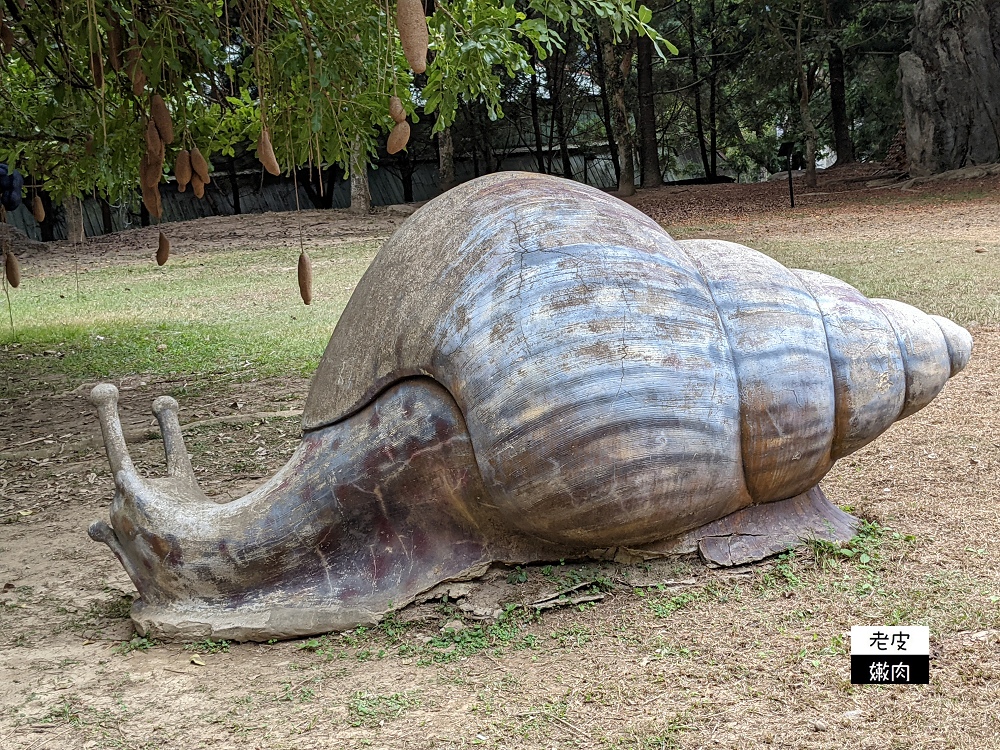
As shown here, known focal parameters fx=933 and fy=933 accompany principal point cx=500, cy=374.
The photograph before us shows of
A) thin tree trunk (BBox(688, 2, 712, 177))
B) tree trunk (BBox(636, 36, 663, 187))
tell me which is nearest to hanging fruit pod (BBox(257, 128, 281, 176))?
tree trunk (BBox(636, 36, 663, 187))

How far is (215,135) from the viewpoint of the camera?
598 centimetres

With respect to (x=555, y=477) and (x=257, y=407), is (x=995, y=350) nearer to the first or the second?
(x=555, y=477)

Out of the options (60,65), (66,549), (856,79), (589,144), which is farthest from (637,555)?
(856,79)

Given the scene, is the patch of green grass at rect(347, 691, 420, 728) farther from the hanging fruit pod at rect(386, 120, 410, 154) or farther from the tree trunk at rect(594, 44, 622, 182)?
the tree trunk at rect(594, 44, 622, 182)

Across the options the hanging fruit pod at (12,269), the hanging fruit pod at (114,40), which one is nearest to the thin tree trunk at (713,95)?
the hanging fruit pod at (114,40)

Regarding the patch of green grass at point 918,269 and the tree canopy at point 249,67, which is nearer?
the tree canopy at point 249,67

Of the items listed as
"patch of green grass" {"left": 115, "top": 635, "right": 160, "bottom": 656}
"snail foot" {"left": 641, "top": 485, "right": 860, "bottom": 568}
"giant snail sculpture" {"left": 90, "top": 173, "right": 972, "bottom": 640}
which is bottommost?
"patch of green grass" {"left": 115, "top": 635, "right": 160, "bottom": 656}

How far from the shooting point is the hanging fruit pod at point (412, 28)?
2045mm

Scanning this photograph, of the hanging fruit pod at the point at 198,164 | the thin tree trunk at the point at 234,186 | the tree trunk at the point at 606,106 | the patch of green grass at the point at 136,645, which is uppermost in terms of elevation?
the tree trunk at the point at 606,106

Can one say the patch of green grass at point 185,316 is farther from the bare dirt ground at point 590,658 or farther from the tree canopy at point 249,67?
the bare dirt ground at point 590,658

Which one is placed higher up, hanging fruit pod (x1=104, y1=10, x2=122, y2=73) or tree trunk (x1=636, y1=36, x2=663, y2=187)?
tree trunk (x1=636, y1=36, x2=663, y2=187)

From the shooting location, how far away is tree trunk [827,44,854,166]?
67.6 feet

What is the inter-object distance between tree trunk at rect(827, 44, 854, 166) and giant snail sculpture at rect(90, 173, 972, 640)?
1819cm

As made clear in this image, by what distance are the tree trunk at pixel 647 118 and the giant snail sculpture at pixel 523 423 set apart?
17651 mm
